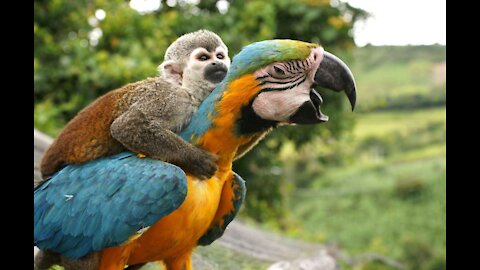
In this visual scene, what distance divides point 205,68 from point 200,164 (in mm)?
347

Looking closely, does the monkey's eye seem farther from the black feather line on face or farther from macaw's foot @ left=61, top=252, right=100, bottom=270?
macaw's foot @ left=61, top=252, right=100, bottom=270

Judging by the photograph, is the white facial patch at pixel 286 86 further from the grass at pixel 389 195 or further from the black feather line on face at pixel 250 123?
the grass at pixel 389 195

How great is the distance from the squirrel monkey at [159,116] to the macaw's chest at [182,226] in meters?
0.06

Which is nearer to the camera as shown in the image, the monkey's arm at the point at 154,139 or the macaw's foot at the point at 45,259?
the monkey's arm at the point at 154,139

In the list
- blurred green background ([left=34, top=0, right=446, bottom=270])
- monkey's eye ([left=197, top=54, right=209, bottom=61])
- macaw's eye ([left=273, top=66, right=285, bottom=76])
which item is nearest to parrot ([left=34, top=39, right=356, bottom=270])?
macaw's eye ([left=273, top=66, right=285, bottom=76])

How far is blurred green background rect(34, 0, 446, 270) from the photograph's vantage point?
18.6 ft

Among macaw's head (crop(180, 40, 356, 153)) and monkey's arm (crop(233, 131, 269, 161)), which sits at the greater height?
macaw's head (crop(180, 40, 356, 153))

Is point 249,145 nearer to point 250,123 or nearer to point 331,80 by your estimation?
point 250,123

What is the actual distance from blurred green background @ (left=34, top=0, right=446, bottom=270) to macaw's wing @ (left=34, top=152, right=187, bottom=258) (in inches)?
64.8

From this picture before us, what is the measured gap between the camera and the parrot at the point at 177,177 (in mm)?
2021

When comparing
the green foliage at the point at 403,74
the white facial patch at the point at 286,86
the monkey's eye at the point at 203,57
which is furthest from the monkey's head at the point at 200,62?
the green foliage at the point at 403,74

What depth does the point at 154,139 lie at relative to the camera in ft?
6.85

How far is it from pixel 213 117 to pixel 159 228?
412 millimetres

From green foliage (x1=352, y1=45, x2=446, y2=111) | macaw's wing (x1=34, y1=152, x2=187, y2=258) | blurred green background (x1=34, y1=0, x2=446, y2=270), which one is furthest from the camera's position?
green foliage (x1=352, y1=45, x2=446, y2=111)
